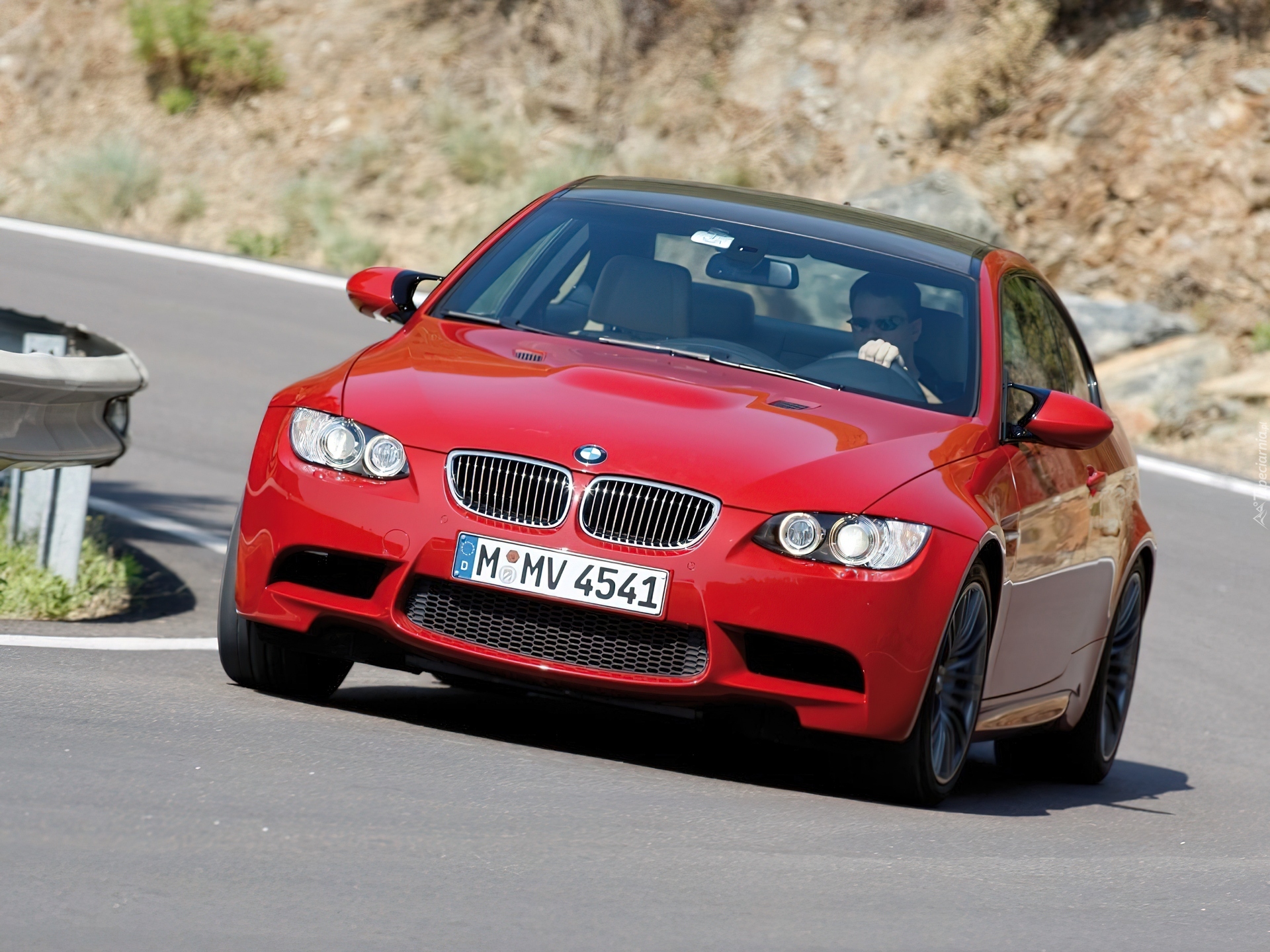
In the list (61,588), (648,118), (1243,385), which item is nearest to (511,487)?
(61,588)

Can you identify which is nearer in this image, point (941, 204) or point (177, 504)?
point (177, 504)

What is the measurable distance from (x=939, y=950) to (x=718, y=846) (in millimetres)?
767

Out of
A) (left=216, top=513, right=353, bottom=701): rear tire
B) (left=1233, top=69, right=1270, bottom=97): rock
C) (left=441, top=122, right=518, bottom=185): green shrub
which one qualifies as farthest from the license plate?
(left=441, top=122, right=518, bottom=185): green shrub

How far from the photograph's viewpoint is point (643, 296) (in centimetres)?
681

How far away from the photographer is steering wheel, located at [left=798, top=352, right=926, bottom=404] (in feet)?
21.2

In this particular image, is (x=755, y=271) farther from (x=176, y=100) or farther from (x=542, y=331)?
(x=176, y=100)

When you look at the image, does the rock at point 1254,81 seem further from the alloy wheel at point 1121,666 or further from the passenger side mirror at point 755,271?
the passenger side mirror at point 755,271

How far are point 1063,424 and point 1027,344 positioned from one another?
949 millimetres

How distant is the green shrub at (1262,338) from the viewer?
774 inches

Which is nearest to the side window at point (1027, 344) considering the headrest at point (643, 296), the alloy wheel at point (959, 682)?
the alloy wheel at point (959, 682)

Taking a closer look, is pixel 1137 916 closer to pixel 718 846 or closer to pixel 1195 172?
pixel 718 846

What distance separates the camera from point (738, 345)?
666 cm

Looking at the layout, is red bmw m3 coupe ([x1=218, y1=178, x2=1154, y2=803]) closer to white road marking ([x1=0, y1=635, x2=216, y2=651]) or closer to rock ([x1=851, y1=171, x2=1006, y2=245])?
white road marking ([x1=0, y1=635, x2=216, y2=651])

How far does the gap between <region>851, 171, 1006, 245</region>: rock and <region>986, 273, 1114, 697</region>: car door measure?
44.2 feet
